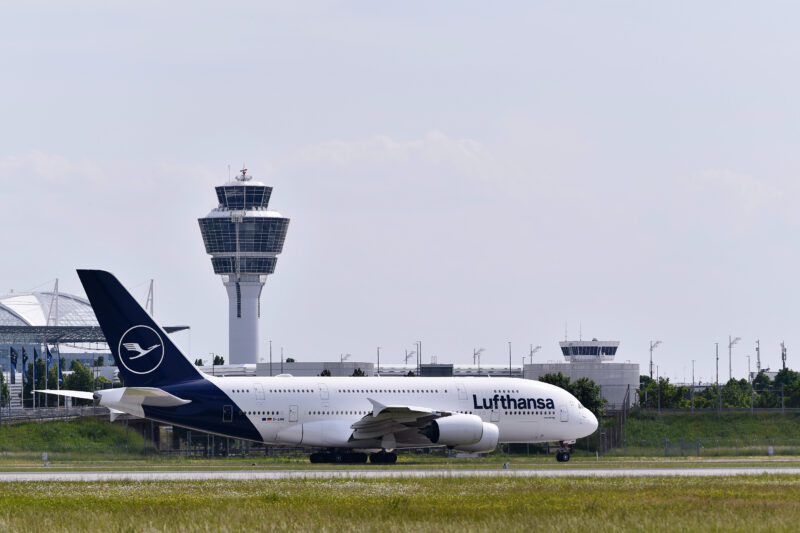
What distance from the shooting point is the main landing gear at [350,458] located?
57.0 metres

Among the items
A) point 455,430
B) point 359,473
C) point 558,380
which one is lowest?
point 359,473

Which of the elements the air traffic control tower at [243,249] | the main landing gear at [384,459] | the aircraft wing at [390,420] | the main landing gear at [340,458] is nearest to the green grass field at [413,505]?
the aircraft wing at [390,420]

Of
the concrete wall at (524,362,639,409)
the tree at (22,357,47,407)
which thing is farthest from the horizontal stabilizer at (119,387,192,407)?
the tree at (22,357,47,407)

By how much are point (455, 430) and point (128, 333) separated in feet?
47.2

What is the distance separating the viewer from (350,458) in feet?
188

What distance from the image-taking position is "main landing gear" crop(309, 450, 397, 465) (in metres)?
57.0

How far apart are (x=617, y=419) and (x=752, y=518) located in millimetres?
61471

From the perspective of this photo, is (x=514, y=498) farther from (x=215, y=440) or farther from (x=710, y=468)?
(x=215, y=440)

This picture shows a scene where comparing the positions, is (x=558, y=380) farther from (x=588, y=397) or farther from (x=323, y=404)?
(x=323, y=404)

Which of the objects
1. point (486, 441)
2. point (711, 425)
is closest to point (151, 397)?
point (486, 441)

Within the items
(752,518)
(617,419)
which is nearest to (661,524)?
(752,518)

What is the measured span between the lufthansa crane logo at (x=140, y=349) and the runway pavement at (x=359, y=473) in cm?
558

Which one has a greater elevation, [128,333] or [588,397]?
[128,333]

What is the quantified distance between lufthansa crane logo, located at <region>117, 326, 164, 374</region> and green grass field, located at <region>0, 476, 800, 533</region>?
12.9 meters
